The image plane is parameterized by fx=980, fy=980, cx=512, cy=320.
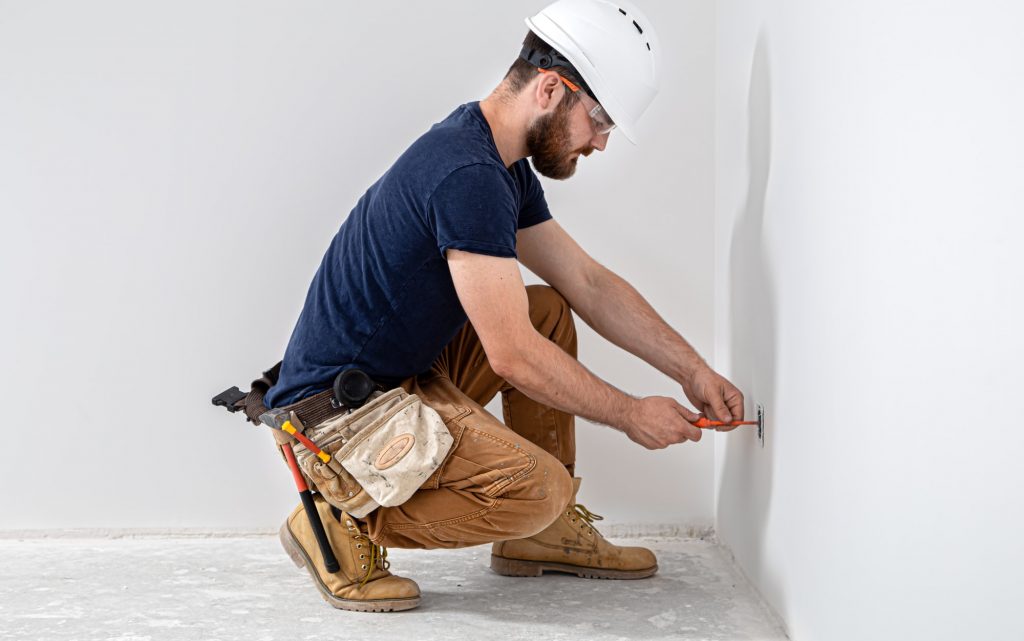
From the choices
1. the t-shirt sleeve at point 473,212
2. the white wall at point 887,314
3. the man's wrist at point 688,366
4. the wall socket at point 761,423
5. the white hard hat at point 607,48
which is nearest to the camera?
the white wall at point 887,314

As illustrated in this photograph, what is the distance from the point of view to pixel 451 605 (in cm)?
207

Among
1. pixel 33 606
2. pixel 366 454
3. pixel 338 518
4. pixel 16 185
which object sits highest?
pixel 16 185

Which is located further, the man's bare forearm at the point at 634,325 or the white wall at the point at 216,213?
the white wall at the point at 216,213

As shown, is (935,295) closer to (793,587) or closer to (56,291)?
(793,587)

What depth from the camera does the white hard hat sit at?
1.90 metres

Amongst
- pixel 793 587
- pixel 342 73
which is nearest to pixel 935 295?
pixel 793 587

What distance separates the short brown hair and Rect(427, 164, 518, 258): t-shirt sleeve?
9.2 inches

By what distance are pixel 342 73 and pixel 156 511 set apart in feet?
4.22

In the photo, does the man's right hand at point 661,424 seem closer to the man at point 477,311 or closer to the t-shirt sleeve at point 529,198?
Answer: the man at point 477,311

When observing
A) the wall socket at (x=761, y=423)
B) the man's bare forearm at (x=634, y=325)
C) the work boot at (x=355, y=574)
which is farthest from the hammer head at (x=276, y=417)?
the wall socket at (x=761, y=423)

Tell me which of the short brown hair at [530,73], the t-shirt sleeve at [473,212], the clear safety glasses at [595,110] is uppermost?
the short brown hair at [530,73]

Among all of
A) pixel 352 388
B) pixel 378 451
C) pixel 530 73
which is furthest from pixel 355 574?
pixel 530 73

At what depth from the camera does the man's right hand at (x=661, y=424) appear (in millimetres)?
1892

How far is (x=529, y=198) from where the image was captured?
7.29ft
